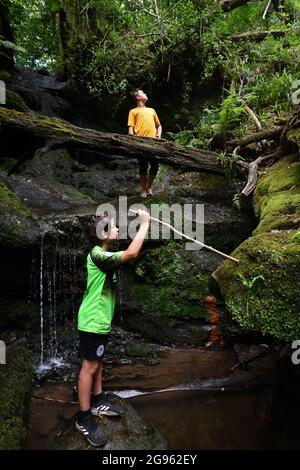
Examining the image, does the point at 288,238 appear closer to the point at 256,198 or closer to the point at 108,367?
the point at 256,198

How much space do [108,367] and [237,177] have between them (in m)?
4.28

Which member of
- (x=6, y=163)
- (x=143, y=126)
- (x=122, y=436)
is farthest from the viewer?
(x=6, y=163)

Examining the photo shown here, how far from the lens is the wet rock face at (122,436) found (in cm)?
354

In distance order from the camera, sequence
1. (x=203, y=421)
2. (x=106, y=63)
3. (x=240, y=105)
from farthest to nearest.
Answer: (x=106, y=63)
(x=240, y=105)
(x=203, y=421)

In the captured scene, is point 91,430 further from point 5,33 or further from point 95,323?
point 5,33

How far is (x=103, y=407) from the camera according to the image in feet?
12.5

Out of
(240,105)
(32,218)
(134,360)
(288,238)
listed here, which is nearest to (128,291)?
(134,360)

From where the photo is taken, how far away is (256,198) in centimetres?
583

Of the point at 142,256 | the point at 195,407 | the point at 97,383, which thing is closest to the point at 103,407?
the point at 97,383

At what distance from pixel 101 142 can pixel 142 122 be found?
119 centimetres

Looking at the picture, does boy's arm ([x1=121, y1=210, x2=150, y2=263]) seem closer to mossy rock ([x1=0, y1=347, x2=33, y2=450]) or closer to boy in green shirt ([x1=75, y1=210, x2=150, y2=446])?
boy in green shirt ([x1=75, y1=210, x2=150, y2=446])

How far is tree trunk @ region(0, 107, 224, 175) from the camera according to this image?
6.32 m

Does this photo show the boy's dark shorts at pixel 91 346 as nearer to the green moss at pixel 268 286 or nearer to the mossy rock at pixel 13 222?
the green moss at pixel 268 286

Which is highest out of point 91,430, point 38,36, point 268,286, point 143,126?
point 38,36
